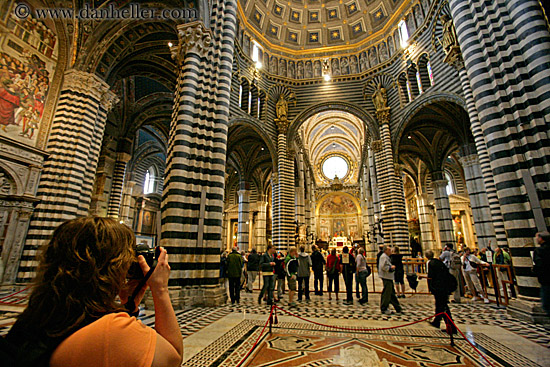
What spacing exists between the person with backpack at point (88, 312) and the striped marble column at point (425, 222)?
25241 millimetres

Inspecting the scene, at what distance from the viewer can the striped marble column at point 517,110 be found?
521 centimetres

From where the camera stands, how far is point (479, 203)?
15117 mm

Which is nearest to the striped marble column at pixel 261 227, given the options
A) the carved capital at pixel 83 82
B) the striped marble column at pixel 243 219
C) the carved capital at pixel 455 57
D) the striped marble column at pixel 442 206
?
the striped marble column at pixel 243 219

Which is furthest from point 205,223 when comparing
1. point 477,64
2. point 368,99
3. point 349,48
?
point 349,48

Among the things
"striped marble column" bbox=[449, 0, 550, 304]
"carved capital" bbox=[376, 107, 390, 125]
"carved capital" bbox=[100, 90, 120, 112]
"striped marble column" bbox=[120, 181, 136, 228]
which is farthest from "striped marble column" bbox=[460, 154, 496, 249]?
"striped marble column" bbox=[120, 181, 136, 228]

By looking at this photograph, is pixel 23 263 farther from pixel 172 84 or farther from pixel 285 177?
pixel 285 177

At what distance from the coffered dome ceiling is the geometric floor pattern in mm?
19102

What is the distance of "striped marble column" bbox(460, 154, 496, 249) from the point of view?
48.3ft

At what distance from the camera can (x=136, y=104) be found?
54.4ft

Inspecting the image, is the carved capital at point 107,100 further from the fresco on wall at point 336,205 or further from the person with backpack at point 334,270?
the fresco on wall at point 336,205

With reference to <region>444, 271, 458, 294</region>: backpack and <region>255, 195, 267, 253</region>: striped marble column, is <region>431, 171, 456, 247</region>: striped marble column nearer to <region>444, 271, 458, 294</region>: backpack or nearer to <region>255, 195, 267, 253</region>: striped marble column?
<region>255, 195, 267, 253</region>: striped marble column

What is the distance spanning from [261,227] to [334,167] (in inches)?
800

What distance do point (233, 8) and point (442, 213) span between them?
1945 cm

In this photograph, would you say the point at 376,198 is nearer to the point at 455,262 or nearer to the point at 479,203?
the point at 479,203
